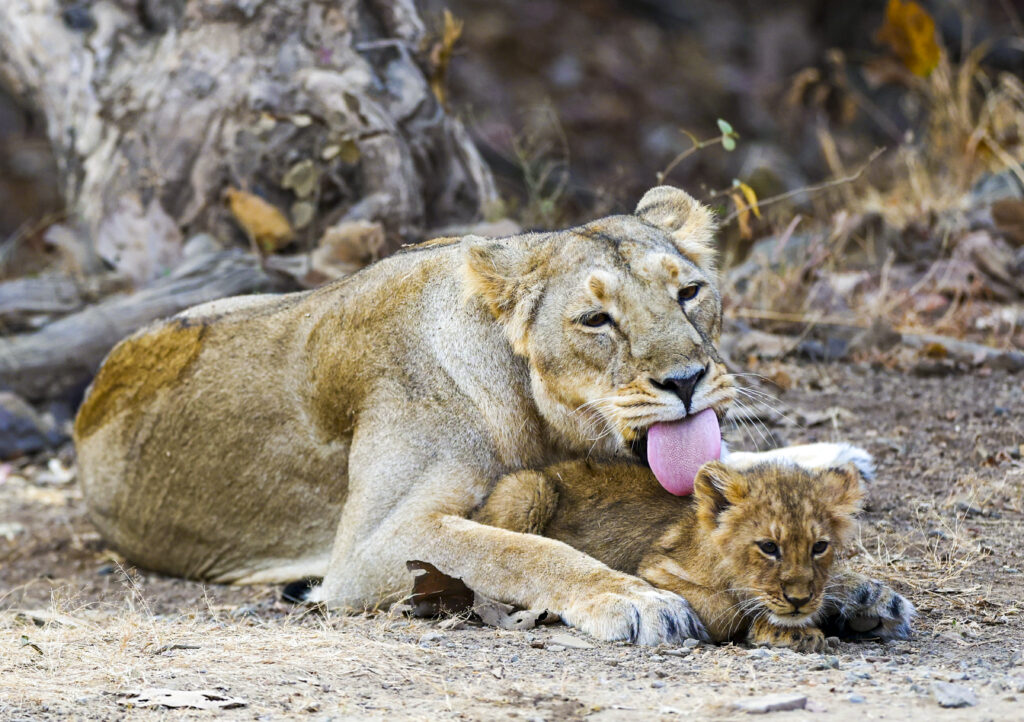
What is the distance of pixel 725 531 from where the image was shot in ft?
14.3

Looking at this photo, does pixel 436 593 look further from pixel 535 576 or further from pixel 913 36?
pixel 913 36

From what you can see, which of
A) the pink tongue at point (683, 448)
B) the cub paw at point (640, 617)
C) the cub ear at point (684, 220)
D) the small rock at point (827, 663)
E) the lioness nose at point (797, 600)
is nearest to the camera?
the small rock at point (827, 663)

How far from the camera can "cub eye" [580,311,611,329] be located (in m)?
4.89

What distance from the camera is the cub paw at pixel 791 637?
13.8ft

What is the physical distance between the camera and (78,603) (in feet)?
19.6

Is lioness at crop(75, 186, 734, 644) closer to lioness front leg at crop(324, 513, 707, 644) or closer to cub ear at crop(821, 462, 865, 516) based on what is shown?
lioness front leg at crop(324, 513, 707, 644)

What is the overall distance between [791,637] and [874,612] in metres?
0.37

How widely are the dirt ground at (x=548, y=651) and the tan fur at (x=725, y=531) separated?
0.17 m

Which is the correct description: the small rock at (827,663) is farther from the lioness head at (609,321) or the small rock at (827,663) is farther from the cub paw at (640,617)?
the lioness head at (609,321)

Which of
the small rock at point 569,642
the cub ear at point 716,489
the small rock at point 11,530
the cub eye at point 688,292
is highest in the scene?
the cub eye at point 688,292

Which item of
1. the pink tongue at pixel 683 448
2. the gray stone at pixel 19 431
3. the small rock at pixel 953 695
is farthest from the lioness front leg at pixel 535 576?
the gray stone at pixel 19 431

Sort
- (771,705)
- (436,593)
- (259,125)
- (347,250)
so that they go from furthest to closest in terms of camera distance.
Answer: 1. (259,125)
2. (347,250)
3. (436,593)
4. (771,705)

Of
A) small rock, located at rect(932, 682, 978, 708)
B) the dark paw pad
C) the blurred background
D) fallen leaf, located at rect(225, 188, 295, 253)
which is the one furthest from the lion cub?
fallen leaf, located at rect(225, 188, 295, 253)

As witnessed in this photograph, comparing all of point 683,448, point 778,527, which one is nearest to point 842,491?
point 778,527
